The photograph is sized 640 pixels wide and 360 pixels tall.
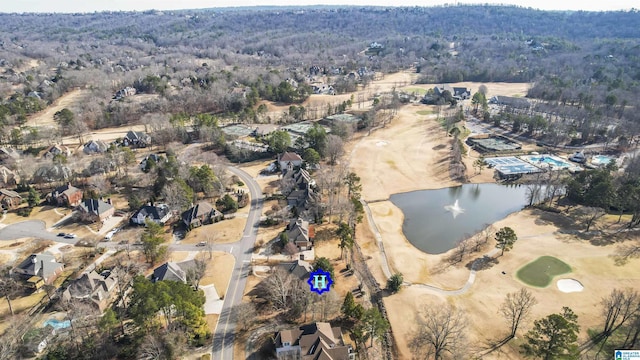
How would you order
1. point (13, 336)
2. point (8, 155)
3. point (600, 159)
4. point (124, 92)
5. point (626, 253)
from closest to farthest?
point (13, 336) → point (626, 253) → point (8, 155) → point (600, 159) → point (124, 92)

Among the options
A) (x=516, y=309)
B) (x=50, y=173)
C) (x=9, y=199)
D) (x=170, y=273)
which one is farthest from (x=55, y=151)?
(x=516, y=309)

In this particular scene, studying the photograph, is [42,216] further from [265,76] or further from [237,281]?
[265,76]

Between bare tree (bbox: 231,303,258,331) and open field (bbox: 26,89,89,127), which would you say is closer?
bare tree (bbox: 231,303,258,331)

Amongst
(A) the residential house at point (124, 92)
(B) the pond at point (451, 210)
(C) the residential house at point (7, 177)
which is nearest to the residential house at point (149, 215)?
(C) the residential house at point (7, 177)

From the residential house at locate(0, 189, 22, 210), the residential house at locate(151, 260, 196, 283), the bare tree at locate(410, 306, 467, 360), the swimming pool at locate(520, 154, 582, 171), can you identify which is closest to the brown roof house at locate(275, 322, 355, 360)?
the bare tree at locate(410, 306, 467, 360)

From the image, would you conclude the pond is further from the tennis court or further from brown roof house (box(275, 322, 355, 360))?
brown roof house (box(275, 322, 355, 360))

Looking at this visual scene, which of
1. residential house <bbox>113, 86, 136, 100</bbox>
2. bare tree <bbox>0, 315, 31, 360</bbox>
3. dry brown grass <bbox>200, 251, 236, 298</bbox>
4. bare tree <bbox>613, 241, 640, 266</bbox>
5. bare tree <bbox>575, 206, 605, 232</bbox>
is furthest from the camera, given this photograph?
residential house <bbox>113, 86, 136, 100</bbox>
